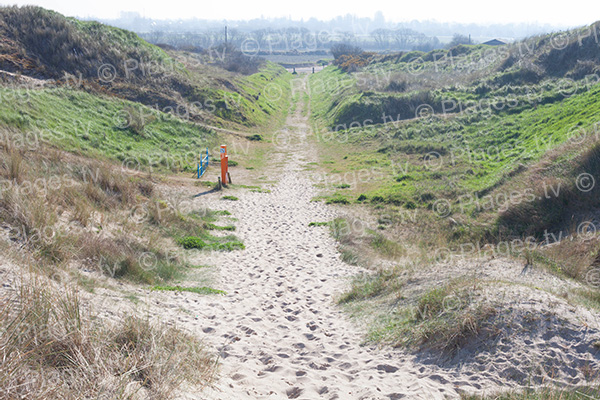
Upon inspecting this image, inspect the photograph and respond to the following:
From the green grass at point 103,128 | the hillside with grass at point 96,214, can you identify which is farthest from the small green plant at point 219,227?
the green grass at point 103,128

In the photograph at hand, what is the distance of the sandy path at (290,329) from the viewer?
4.68 metres

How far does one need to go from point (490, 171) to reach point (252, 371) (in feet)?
48.8

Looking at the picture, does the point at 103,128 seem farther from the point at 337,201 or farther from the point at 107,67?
the point at 337,201

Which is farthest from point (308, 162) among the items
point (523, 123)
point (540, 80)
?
point (540, 80)

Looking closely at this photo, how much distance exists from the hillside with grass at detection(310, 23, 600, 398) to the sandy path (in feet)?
1.79

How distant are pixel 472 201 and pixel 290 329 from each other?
374 inches

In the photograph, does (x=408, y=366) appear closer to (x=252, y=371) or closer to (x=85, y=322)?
(x=252, y=371)

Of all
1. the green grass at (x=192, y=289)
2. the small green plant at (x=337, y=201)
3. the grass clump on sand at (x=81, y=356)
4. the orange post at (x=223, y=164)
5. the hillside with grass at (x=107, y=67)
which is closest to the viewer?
the grass clump on sand at (x=81, y=356)

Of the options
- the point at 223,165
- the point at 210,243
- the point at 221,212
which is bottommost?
the point at 210,243

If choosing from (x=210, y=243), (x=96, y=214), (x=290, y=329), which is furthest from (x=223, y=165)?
(x=290, y=329)

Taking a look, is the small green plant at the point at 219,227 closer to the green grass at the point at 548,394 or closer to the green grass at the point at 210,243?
the green grass at the point at 210,243

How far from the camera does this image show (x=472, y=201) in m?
13.6

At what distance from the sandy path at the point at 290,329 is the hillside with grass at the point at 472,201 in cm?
55

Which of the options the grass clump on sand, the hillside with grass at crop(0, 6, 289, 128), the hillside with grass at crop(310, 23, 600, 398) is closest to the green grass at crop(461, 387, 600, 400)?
the hillside with grass at crop(310, 23, 600, 398)
